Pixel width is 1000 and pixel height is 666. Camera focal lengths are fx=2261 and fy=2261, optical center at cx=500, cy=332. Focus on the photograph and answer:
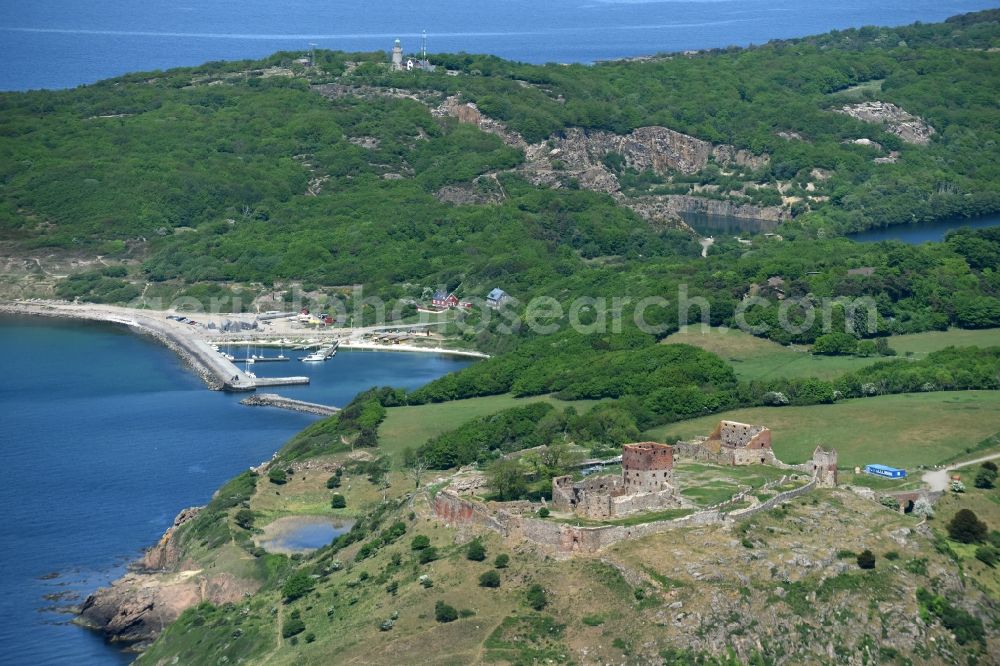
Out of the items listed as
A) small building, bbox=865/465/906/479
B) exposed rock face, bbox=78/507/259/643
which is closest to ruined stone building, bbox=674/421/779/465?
small building, bbox=865/465/906/479

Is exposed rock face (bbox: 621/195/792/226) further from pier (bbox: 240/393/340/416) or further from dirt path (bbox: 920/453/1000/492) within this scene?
dirt path (bbox: 920/453/1000/492)

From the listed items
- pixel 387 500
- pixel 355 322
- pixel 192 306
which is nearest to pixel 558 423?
pixel 387 500

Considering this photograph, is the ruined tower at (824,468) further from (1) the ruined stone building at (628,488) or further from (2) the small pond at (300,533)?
(2) the small pond at (300,533)

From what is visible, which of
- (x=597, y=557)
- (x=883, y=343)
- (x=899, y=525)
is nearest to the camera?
(x=597, y=557)

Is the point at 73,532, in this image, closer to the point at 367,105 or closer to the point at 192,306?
the point at 192,306

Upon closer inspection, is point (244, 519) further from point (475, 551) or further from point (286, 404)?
point (286, 404)

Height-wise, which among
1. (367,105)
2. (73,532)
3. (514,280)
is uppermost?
(367,105)

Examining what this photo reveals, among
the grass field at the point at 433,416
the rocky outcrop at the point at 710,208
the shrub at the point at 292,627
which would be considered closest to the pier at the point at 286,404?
the grass field at the point at 433,416
